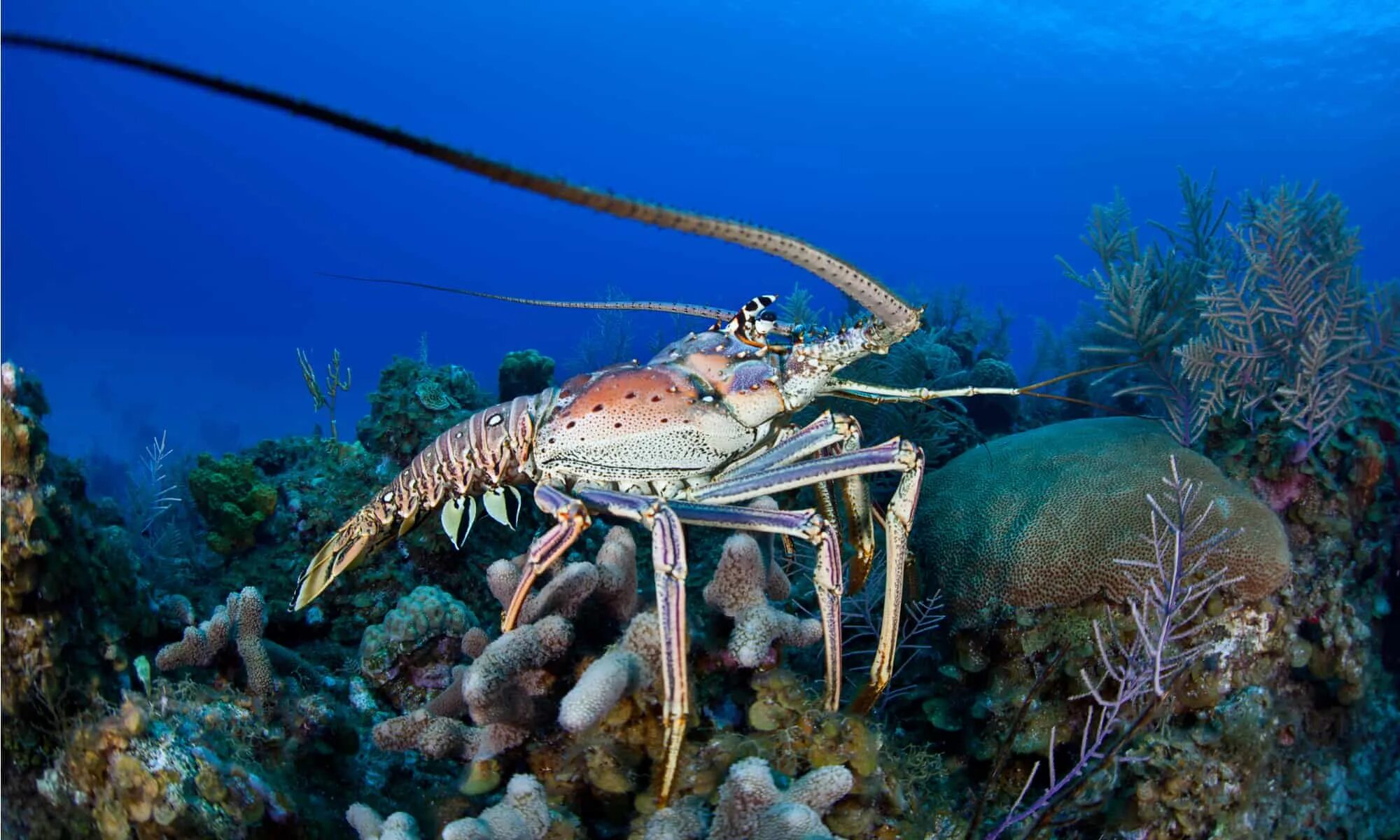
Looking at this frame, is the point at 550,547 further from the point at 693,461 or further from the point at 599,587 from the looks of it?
the point at 693,461

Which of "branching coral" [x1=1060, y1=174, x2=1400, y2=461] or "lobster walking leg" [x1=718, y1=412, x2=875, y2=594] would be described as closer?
"lobster walking leg" [x1=718, y1=412, x2=875, y2=594]

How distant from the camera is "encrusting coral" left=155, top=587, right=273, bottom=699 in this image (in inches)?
98.6

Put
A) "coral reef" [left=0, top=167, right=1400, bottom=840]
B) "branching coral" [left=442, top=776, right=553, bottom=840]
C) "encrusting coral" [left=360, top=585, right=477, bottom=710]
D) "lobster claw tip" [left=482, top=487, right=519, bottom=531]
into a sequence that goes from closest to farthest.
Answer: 1. "branching coral" [left=442, top=776, right=553, bottom=840]
2. "coral reef" [left=0, top=167, right=1400, bottom=840]
3. "encrusting coral" [left=360, top=585, right=477, bottom=710]
4. "lobster claw tip" [left=482, top=487, right=519, bottom=531]

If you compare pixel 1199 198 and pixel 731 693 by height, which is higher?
pixel 1199 198

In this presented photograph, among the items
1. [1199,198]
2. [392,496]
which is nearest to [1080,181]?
[1199,198]

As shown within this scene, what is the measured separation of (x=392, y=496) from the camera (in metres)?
4.05

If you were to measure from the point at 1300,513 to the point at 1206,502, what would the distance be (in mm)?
831

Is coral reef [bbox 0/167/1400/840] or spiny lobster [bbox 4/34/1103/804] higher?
spiny lobster [bbox 4/34/1103/804]

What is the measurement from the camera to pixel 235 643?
2695mm

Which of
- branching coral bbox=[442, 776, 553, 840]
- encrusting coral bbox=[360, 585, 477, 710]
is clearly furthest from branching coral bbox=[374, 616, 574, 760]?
encrusting coral bbox=[360, 585, 477, 710]

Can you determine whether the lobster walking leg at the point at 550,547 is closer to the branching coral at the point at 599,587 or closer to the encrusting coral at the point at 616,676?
the branching coral at the point at 599,587

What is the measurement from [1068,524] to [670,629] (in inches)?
96.1

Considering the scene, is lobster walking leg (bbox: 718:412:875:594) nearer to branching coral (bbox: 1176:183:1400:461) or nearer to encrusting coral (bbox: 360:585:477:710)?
encrusting coral (bbox: 360:585:477:710)

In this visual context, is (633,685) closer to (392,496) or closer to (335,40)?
(392,496)
